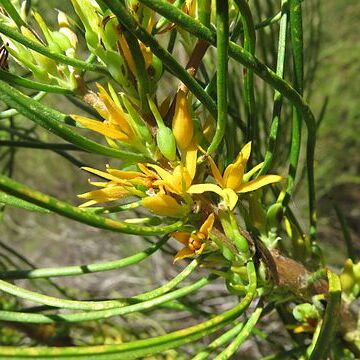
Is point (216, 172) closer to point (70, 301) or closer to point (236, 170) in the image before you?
point (236, 170)

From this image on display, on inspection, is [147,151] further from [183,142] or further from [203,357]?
→ [203,357]

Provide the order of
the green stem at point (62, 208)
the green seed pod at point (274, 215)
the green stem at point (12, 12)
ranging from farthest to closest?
1. the green seed pod at point (274, 215)
2. the green stem at point (12, 12)
3. the green stem at point (62, 208)

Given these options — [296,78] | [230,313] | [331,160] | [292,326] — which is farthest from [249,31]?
[331,160]

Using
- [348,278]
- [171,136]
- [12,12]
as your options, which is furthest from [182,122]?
[348,278]

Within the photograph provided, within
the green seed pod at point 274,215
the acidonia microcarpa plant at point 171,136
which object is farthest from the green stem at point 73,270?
the green seed pod at point 274,215

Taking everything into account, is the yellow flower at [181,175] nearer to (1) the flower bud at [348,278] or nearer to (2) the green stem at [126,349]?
(2) the green stem at [126,349]

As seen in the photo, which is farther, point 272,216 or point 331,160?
point 331,160

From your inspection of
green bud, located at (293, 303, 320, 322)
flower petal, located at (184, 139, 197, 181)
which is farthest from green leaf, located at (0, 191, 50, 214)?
green bud, located at (293, 303, 320, 322)
